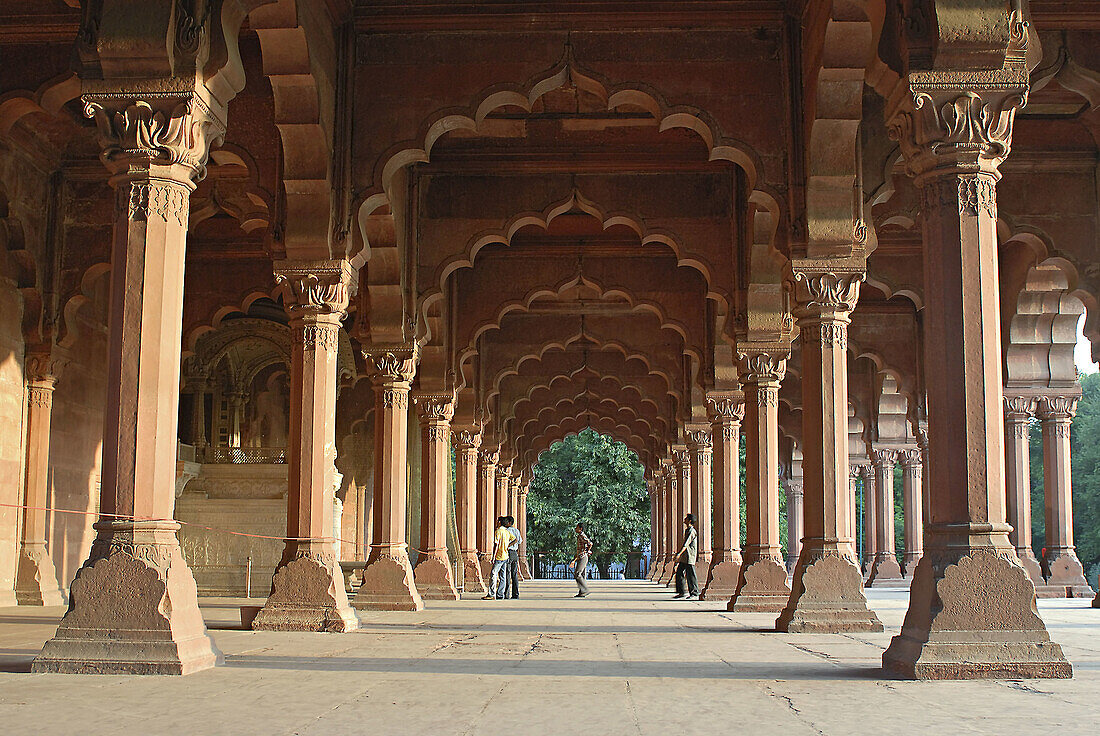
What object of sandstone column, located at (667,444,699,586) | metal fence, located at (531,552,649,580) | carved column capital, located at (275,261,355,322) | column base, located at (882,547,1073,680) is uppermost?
carved column capital, located at (275,261,355,322)

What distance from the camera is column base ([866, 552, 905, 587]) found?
27109 mm

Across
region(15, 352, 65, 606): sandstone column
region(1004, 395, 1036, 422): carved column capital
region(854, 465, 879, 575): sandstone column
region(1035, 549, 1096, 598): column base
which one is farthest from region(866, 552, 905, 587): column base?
region(15, 352, 65, 606): sandstone column

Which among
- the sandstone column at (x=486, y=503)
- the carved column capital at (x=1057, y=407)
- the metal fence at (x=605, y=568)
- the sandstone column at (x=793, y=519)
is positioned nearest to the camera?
the carved column capital at (x=1057, y=407)

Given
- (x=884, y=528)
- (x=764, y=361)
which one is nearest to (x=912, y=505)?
(x=884, y=528)

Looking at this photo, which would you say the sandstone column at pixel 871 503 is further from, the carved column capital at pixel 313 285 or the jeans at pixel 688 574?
the carved column capital at pixel 313 285

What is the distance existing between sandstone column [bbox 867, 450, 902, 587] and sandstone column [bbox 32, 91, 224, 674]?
71.8ft

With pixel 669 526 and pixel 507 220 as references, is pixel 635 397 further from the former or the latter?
pixel 507 220

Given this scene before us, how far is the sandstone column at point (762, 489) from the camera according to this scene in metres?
15.0

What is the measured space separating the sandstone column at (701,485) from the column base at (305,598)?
14295 millimetres

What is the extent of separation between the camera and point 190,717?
206 inches

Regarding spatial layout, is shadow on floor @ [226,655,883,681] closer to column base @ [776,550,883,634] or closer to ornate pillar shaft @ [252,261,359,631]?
ornate pillar shaft @ [252,261,359,631]

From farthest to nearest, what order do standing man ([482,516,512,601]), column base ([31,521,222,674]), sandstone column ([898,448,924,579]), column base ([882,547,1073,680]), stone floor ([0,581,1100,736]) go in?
sandstone column ([898,448,924,579]) → standing man ([482,516,512,601]) → column base ([31,521,222,674]) → column base ([882,547,1073,680]) → stone floor ([0,581,1100,736])

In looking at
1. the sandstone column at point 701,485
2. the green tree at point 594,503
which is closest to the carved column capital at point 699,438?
the sandstone column at point 701,485

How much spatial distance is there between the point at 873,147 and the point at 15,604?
12.7 meters
